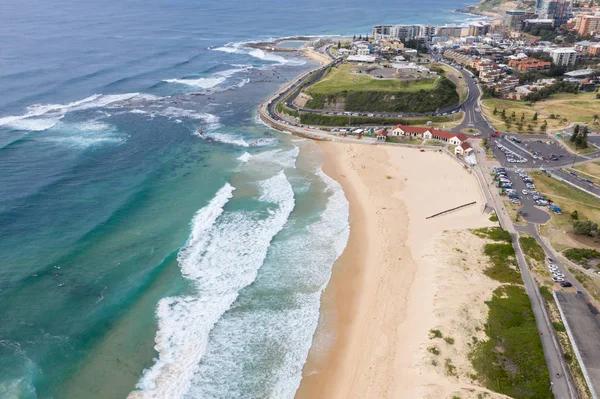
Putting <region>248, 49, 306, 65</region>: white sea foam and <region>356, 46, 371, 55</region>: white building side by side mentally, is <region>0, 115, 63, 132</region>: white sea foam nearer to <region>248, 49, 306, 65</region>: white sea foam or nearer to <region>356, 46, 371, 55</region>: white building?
<region>248, 49, 306, 65</region>: white sea foam

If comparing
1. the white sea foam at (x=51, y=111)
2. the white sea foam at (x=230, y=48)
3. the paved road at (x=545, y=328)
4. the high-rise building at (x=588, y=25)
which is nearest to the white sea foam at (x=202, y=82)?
the white sea foam at (x=51, y=111)

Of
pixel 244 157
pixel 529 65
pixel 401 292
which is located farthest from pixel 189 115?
pixel 529 65

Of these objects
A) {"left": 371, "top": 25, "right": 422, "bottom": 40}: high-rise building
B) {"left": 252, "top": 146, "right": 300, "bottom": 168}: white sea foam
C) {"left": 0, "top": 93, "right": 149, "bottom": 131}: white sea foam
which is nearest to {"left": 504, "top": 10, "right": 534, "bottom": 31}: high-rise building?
{"left": 371, "top": 25, "right": 422, "bottom": 40}: high-rise building

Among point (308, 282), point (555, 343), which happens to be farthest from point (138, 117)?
point (555, 343)

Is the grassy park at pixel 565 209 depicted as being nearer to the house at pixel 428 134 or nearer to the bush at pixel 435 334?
the house at pixel 428 134

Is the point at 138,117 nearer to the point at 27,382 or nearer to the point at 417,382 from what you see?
the point at 27,382

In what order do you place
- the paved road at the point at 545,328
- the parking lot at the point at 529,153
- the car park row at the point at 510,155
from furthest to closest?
the car park row at the point at 510,155 < the parking lot at the point at 529,153 < the paved road at the point at 545,328
